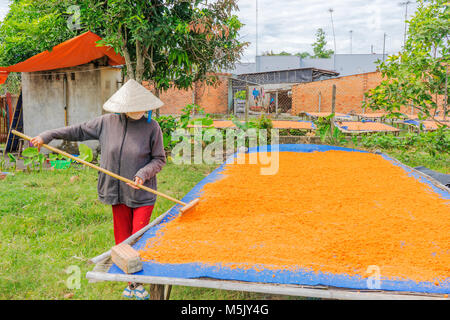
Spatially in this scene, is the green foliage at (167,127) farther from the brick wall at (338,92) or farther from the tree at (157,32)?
the brick wall at (338,92)

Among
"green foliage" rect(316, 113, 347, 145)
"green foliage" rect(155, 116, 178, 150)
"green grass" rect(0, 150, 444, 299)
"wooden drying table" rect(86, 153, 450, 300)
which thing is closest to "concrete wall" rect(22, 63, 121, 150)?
"green foliage" rect(155, 116, 178, 150)

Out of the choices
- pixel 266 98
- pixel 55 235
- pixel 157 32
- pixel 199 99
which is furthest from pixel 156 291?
pixel 266 98

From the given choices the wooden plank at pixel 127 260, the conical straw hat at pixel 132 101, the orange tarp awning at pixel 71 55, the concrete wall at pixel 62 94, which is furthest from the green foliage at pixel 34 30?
the wooden plank at pixel 127 260

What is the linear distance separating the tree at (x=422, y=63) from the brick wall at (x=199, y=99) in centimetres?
1076

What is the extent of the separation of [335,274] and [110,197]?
1.43 m

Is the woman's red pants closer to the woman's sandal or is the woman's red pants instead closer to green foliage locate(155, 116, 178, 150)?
the woman's sandal

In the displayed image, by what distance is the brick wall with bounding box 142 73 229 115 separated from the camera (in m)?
16.8

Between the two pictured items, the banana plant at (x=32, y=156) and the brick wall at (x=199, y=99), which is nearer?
the banana plant at (x=32, y=156)

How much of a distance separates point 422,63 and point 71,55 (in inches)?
222

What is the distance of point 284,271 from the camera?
1649 millimetres

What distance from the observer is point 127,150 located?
229 centimetres

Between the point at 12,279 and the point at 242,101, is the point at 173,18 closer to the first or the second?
the point at 12,279

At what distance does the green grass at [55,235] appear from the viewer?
2.40 meters

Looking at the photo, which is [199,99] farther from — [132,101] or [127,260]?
[127,260]
